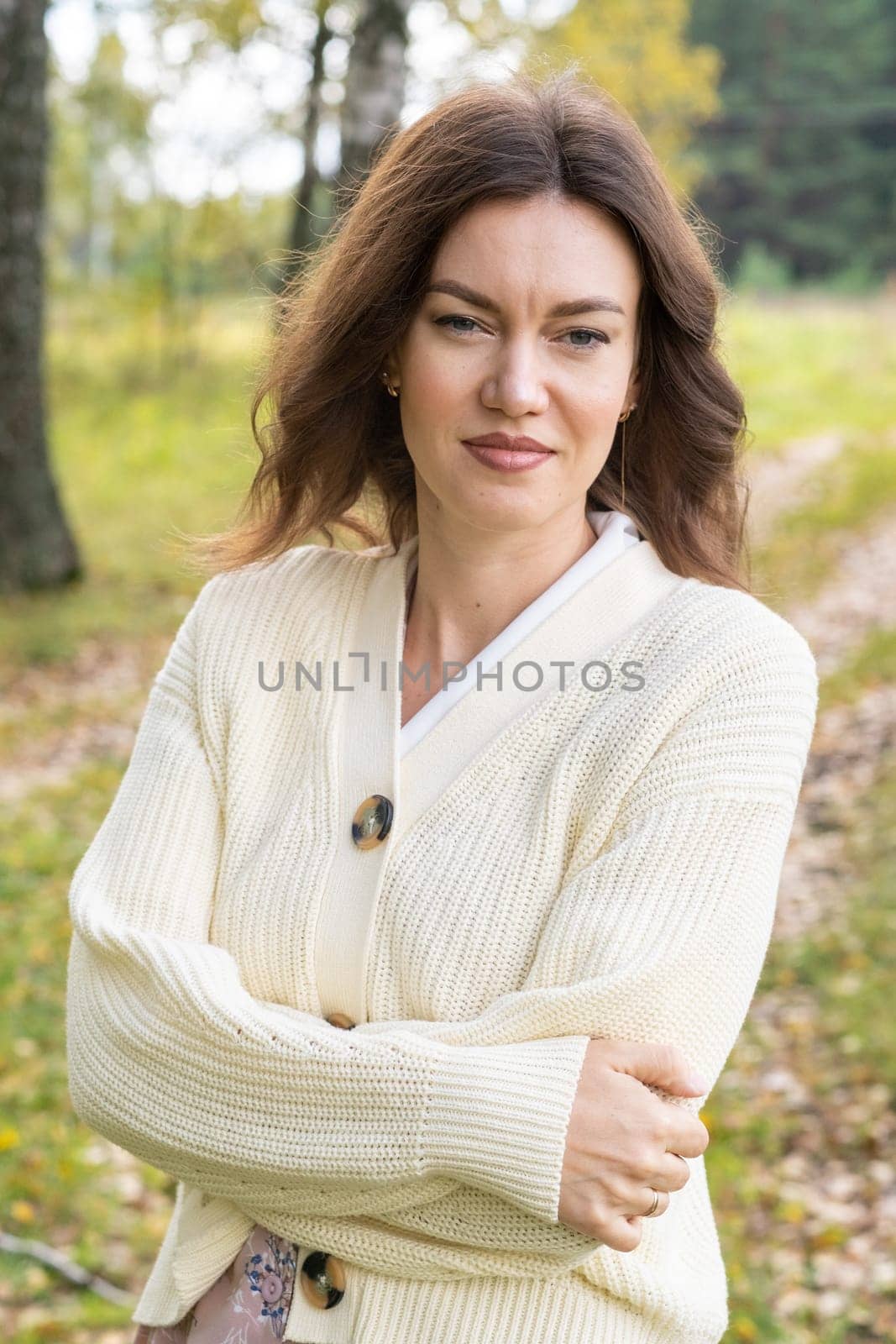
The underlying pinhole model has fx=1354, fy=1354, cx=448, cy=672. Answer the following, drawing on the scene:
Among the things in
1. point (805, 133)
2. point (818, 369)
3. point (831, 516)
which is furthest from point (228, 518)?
point (805, 133)

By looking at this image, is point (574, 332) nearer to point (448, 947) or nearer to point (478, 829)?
point (478, 829)

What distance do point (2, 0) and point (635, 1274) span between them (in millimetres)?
6896

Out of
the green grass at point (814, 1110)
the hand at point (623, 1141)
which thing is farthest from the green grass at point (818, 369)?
the hand at point (623, 1141)

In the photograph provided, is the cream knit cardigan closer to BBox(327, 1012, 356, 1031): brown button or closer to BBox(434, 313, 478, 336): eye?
BBox(327, 1012, 356, 1031): brown button

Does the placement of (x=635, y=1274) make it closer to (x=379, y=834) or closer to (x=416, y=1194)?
(x=416, y=1194)

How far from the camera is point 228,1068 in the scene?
1680 mm

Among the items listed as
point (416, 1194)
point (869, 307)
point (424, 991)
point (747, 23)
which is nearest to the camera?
point (416, 1194)

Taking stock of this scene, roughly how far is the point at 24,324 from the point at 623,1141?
6789 millimetres

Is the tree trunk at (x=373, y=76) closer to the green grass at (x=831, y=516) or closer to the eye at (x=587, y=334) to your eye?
the green grass at (x=831, y=516)

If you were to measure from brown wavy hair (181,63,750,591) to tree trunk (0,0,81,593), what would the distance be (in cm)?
537

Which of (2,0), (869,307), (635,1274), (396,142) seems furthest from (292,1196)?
(869,307)

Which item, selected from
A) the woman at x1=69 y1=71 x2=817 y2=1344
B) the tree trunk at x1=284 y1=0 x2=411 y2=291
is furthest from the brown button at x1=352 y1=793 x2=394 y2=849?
the tree trunk at x1=284 y1=0 x2=411 y2=291

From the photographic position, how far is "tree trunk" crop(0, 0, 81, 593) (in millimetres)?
6883

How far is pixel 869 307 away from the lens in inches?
776
